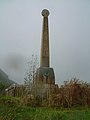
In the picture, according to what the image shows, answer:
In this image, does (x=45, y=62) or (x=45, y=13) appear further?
(x=45, y=13)

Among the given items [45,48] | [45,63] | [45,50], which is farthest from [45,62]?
[45,48]

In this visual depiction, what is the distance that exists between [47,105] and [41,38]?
29.3ft

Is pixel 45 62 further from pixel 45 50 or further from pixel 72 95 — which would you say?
pixel 72 95

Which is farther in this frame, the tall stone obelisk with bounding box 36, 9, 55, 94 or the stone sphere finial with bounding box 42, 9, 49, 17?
the stone sphere finial with bounding box 42, 9, 49, 17

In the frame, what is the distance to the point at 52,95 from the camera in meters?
16.4

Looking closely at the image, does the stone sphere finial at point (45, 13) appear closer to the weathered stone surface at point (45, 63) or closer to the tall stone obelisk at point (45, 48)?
the weathered stone surface at point (45, 63)

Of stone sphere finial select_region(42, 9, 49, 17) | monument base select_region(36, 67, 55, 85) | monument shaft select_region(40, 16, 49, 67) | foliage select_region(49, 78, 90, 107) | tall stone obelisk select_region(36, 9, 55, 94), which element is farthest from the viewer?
stone sphere finial select_region(42, 9, 49, 17)

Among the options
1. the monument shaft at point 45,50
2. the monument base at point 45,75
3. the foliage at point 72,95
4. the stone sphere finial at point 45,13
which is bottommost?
the foliage at point 72,95

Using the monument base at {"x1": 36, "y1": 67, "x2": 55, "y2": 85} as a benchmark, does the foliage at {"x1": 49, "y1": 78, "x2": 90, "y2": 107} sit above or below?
below

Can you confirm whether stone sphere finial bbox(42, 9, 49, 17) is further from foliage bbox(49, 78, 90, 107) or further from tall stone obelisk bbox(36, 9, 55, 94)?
foliage bbox(49, 78, 90, 107)

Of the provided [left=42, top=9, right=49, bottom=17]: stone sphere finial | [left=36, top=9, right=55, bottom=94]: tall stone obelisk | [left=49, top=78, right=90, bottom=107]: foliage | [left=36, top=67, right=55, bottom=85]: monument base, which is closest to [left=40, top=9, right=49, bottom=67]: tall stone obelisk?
[left=36, top=9, right=55, bottom=94]: tall stone obelisk

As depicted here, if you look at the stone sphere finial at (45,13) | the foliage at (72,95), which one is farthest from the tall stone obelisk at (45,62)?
the foliage at (72,95)

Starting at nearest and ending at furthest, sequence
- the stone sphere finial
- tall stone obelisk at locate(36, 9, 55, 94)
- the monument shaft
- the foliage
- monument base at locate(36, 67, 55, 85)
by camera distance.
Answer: the foliage → monument base at locate(36, 67, 55, 85) → tall stone obelisk at locate(36, 9, 55, 94) → the monument shaft → the stone sphere finial

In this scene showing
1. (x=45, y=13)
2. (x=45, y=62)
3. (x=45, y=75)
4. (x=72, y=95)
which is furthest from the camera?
(x=45, y=13)
